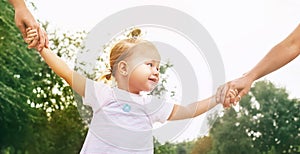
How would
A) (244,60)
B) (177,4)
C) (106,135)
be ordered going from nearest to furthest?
1. (106,135)
2. (177,4)
3. (244,60)

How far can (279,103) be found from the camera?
27.6ft

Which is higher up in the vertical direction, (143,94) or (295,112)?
(295,112)

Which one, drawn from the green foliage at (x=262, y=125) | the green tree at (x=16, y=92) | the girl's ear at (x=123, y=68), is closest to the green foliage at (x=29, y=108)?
the green tree at (x=16, y=92)

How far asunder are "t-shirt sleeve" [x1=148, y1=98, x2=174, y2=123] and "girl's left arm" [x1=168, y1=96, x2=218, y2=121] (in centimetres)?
1

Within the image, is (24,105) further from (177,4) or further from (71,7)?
(177,4)

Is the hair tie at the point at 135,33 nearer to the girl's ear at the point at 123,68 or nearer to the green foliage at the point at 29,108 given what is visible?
the girl's ear at the point at 123,68

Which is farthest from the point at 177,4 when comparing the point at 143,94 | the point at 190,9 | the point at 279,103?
the point at 143,94

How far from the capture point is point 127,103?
5.06 feet

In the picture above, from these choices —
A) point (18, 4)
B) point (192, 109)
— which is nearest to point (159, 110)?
point (192, 109)

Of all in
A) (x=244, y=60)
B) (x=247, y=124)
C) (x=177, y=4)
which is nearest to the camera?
(x=177, y=4)

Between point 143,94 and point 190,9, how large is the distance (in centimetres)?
530

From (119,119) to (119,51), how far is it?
0.56 ft

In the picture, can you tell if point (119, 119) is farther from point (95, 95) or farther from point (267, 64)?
point (267, 64)

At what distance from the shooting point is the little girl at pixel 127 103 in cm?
152
